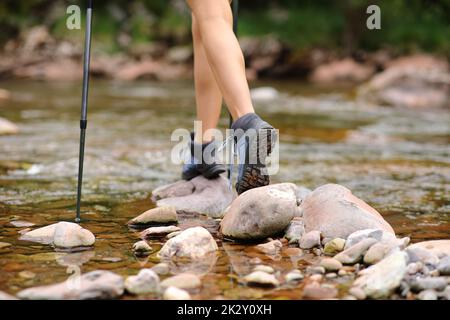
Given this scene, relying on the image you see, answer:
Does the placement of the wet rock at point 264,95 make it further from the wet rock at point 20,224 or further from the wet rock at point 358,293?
the wet rock at point 358,293

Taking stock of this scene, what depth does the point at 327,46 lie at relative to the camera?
18.9 metres

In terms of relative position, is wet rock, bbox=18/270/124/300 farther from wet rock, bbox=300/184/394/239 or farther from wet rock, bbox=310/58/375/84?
wet rock, bbox=310/58/375/84

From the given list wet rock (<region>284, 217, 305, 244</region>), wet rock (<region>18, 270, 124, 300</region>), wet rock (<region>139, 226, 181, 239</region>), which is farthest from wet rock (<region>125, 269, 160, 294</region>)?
wet rock (<region>284, 217, 305, 244</region>)

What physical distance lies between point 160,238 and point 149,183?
1.27 metres

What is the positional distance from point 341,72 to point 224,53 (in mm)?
14290

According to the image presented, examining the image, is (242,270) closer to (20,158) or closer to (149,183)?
(149,183)

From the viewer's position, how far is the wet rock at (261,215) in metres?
2.34

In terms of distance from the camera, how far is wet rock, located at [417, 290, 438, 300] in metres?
1.71

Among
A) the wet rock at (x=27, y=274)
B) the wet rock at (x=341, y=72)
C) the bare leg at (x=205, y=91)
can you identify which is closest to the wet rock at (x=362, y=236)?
the wet rock at (x=27, y=274)

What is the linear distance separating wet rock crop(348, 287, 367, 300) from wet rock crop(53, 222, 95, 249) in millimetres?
954

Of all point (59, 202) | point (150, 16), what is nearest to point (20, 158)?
point (59, 202)

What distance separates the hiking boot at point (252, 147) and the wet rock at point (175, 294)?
0.86 metres

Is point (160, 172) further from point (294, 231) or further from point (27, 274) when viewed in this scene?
point (27, 274)

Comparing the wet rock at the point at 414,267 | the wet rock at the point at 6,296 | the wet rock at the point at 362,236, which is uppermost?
the wet rock at the point at 362,236
